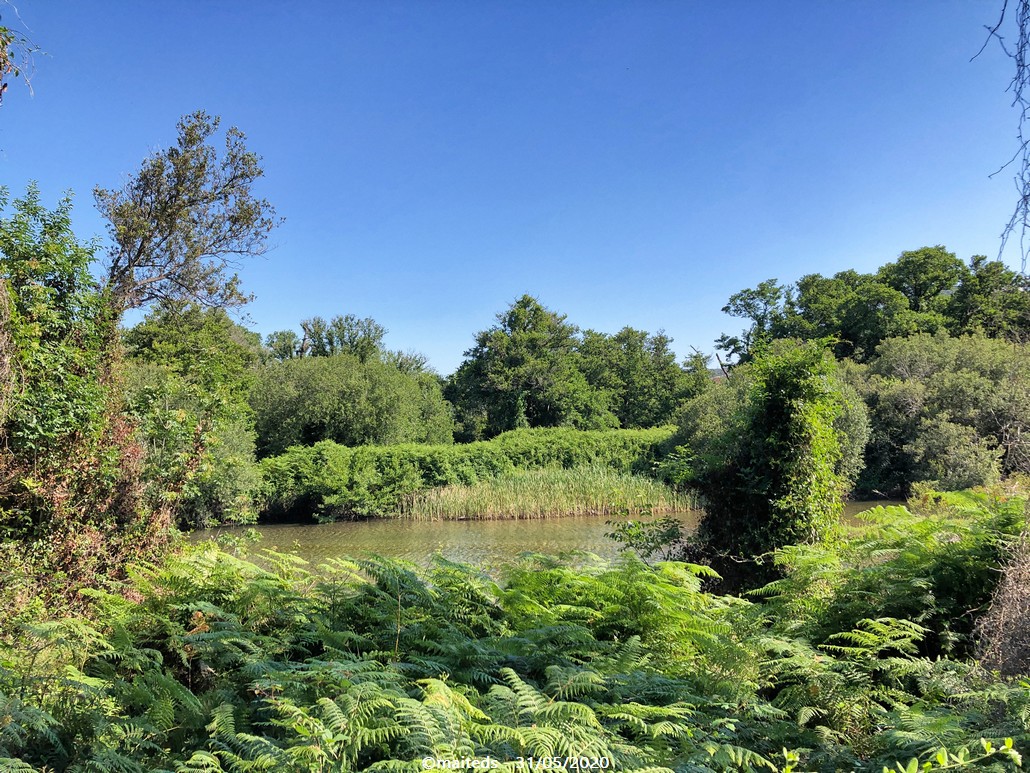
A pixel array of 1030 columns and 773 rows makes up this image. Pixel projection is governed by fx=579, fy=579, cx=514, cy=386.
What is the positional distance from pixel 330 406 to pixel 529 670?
2318 centimetres

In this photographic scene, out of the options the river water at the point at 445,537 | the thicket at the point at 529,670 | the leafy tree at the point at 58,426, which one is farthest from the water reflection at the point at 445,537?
the thicket at the point at 529,670

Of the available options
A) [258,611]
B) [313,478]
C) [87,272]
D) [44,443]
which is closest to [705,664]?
[258,611]

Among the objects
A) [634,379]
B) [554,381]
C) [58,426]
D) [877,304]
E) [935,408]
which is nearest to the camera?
[58,426]

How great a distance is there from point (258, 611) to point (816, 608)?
12.6ft

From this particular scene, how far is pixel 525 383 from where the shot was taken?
33.7 m

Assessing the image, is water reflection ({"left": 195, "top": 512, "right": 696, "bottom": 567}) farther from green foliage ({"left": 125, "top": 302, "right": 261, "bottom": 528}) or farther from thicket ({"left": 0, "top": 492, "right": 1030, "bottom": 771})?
thicket ({"left": 0, "top": 492, "right": 1030, "bottom": 771})

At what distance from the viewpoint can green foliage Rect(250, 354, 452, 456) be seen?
25.0 m

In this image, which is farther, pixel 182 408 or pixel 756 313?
pixel 756 313

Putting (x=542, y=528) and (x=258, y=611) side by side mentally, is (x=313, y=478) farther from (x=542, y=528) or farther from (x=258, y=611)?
(x=258, y=611)

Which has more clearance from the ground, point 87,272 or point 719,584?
point 87,272

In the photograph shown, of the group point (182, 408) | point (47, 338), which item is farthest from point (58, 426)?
point (182, 408)

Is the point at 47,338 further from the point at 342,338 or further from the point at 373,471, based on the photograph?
the point at 342,338

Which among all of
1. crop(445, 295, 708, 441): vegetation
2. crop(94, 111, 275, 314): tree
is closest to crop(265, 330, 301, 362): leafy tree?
crop(445, 295, 708, 441): vegetation

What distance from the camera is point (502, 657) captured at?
10.2 feet
